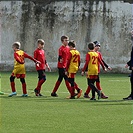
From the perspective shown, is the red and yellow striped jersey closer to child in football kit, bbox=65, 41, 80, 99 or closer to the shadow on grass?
child in football kit, bbox=65, 41, 80, 99

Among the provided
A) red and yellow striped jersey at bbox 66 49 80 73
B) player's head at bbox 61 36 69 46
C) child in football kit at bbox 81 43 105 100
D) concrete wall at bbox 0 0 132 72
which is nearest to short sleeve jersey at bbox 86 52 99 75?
child in football kit at bbox 81 43 105 100

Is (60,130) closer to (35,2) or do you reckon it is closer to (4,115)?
(4,115)

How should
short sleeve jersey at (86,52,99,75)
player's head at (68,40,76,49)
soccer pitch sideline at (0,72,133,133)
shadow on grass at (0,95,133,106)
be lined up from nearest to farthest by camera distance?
1. soccer pitch sideline at (0,72,133,133)
2. shadow on grass at (0,95,133,106)
3. short sleeve jersey at (86,52,99,75)
4. player's head at (68,40,76,49)

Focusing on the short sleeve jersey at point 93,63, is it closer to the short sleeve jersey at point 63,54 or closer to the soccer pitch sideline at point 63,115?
the soccer pitch sideline at point 63,115

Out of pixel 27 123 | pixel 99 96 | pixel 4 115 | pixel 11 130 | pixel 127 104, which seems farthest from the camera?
pixel 99 96

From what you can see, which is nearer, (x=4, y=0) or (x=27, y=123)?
(x=27, y=123)

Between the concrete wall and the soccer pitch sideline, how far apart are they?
14.3m

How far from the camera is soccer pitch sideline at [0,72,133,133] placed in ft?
39.1

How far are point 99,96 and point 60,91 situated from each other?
340 centimetres

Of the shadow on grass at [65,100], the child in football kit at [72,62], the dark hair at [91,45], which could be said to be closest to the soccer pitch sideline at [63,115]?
the shadow on grass at [65,100]

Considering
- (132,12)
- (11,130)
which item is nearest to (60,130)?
(11,130)

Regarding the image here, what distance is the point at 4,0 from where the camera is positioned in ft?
113

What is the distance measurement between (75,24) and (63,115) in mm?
20203

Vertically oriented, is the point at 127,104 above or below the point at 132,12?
below
